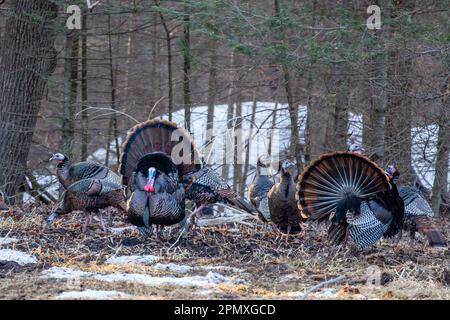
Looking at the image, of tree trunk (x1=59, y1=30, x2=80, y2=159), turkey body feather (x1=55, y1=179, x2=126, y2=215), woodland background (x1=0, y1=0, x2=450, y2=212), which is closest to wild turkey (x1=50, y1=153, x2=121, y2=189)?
turkey body feather (x1=55, y1=179, x2=126, y2=215)

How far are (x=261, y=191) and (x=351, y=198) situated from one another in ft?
6.36

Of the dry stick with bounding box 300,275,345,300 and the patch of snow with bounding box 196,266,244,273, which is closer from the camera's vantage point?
the dry stick with bounding box 300,275,345,300

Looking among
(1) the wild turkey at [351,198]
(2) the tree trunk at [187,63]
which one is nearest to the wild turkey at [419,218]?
(1) the wild turkey at [351,198]

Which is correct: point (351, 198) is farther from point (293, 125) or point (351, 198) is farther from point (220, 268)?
point (293, 125)

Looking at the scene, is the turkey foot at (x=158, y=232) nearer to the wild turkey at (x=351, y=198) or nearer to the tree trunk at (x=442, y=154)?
the wild turkey at (x=351, y=198)

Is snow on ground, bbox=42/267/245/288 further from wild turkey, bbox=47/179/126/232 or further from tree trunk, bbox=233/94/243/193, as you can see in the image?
tree trunk, bbox=233/94/243/193

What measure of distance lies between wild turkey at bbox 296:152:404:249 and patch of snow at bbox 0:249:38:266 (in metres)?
2.42

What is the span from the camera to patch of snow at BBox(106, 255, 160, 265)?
6643 millimetres

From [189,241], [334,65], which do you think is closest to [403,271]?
[189,241]

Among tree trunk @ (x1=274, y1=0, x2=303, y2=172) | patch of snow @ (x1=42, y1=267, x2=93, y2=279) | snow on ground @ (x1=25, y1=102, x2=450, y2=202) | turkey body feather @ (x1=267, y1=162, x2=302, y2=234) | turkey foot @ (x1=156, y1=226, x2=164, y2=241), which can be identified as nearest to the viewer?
patch of snow @ (x1=42, y1=267, x2=93, y2=279)

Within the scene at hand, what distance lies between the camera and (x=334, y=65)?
10.0 m

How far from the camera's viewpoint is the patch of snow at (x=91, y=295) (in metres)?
4.92

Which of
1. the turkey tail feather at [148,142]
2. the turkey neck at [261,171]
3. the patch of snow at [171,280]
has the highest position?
the turkey tail feather at [148,142]

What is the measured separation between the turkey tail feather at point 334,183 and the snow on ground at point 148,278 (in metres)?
1.56
